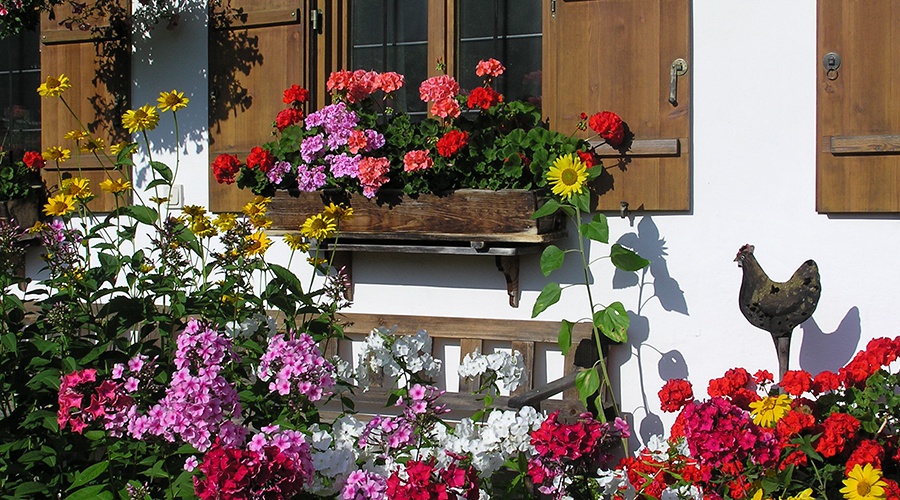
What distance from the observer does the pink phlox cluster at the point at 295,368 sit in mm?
2367

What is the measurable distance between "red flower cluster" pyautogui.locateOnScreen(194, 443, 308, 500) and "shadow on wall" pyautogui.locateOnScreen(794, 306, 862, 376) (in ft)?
7.84

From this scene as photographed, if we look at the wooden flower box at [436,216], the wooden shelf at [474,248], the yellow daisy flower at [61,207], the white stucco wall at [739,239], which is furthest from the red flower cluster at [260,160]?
the yellow daisy flower at [61,207]

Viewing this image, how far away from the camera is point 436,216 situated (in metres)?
3.96

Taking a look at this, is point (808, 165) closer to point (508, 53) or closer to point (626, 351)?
point (626, 351)

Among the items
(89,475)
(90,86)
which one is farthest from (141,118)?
(90,86)

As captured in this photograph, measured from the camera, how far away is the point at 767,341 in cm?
387

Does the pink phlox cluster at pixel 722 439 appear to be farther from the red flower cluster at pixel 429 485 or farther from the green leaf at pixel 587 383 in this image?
the green leaf at pixel 587 383

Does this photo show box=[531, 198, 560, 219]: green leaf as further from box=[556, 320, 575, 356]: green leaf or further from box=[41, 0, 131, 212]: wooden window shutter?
box=[41, 0, 131, 212]: wooden window shutter

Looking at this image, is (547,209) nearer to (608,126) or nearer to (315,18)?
(608,126)

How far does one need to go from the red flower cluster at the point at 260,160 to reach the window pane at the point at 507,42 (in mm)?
876

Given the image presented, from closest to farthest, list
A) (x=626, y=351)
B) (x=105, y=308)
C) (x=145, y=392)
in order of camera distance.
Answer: (x=145, y=392), (x=105, y=308), (x=626, y=351)

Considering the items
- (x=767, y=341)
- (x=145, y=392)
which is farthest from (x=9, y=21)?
(x=767, y=341)

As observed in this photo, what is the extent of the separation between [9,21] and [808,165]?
3.37 meters

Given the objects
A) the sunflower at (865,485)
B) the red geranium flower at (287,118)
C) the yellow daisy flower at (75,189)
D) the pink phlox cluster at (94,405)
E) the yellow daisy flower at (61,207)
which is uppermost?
→ the red geranium flower at (287,118)
